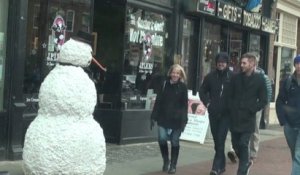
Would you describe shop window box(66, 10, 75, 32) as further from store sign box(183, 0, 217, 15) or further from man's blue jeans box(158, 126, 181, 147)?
store sign box(183, 0, 217, 15)

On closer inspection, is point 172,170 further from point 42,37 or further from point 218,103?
point 42,37

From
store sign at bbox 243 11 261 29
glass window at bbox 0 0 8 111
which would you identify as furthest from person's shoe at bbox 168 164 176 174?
store sign at bbox 243 11 261 29

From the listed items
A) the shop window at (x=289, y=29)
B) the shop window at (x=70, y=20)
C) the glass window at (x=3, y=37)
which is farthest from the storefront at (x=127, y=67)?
the shop window at (x=289, y=29)

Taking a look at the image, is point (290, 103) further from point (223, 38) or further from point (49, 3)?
point (223, 38)

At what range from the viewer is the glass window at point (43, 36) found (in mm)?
8844

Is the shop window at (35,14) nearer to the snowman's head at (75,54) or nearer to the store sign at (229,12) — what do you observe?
the snowman's head at (75,54)

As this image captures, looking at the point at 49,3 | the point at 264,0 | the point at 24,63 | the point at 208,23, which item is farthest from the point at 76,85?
the point at 264,0

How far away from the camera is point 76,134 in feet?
13.9

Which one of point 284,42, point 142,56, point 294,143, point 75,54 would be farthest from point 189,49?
point 75,54

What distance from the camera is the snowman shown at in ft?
13.8

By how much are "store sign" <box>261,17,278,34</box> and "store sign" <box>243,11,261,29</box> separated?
9.5 inches

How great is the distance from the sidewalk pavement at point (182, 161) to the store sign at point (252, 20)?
3.79 metres

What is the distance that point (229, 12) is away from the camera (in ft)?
46.5

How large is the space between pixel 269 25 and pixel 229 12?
2.75 m
